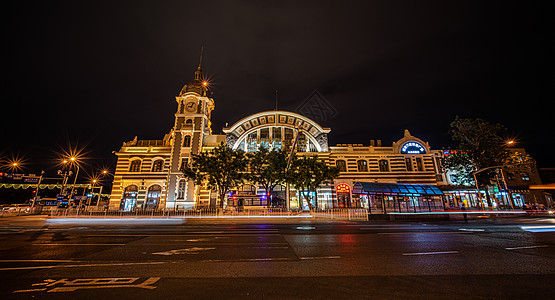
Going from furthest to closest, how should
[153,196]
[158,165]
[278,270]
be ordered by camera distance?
[158,165]
[153,196]
[278,270]

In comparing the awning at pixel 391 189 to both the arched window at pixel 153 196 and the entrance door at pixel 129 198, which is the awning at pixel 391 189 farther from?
the entrance door at pixel 129 198

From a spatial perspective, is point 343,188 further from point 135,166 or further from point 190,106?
point 135,166

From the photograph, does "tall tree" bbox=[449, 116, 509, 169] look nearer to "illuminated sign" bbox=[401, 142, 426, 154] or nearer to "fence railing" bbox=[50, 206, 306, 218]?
"illuminated sign" bbox=[401, 142, 426, 154]

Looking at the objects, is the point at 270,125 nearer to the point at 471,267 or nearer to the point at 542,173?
the point at 471,267

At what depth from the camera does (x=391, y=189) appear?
2717 centimetres

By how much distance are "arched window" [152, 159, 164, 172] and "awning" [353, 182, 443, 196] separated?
31766mm

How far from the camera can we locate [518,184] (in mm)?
45250

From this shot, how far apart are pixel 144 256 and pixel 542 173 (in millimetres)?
73568

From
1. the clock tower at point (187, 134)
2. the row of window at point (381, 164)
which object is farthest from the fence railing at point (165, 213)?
the row of window at point (381, 164)

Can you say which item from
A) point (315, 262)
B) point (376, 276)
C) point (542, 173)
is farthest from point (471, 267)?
point (542, 173)

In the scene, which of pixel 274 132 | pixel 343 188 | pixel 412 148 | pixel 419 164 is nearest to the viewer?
pixel 343 188

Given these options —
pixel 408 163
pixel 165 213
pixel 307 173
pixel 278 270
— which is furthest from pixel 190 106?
pixel 408 163

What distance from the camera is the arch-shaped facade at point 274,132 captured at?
40.2m

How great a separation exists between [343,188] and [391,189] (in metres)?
11.5
